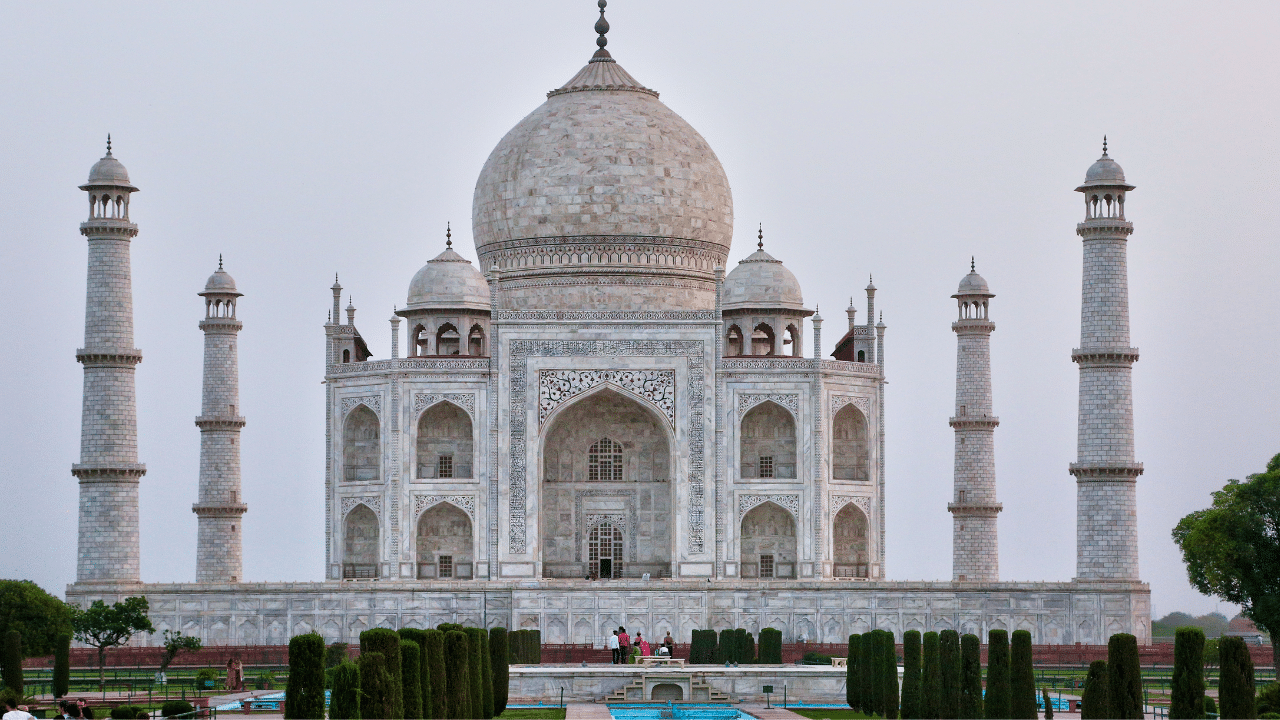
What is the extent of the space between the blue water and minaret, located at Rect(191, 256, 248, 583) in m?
13.7

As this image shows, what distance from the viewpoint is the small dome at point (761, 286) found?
36469 mm

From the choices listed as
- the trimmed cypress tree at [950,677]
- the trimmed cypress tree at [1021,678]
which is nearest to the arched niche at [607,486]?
the trimmed cypress tree at [950,677]

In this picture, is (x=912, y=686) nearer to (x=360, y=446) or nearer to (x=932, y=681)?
(x=932, y=681)

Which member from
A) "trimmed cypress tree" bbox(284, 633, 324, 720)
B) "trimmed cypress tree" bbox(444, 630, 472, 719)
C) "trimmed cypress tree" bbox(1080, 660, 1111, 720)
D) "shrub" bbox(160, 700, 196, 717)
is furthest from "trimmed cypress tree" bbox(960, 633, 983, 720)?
"shrub" bbox(160, 700, 196, 717)

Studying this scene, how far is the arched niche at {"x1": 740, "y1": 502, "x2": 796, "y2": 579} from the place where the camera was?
35.3 m

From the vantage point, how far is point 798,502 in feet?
114

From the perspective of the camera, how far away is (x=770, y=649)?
28000mm

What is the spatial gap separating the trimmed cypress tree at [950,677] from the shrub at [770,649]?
24.5 feet

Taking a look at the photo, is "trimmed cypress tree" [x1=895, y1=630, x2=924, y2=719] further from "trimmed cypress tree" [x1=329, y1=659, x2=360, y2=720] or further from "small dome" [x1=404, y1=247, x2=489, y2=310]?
"small dome" [x1=404, y1=247, x2=489, y2=310]

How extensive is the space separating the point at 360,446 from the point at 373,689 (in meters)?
19.4

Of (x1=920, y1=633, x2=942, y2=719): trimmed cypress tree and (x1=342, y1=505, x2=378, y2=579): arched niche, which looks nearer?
(x1=920, y1=633, x2=942, y2=719): trimmed cypress tree

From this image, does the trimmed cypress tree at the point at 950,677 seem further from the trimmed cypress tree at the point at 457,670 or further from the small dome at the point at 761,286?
the small dome at the point at 761,286

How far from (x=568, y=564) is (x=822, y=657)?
766cm

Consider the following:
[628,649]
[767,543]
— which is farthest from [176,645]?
[767,543]
